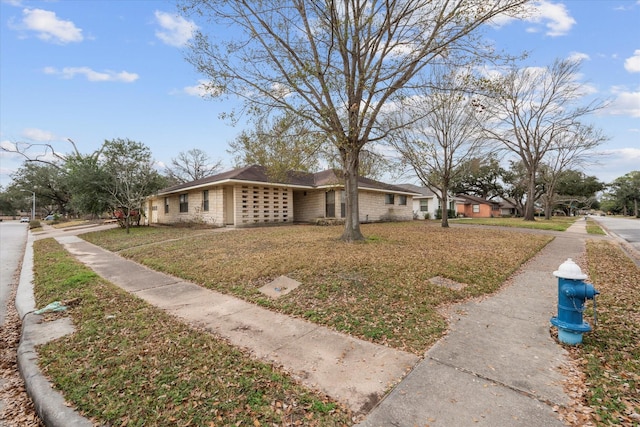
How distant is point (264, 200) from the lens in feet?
57.7

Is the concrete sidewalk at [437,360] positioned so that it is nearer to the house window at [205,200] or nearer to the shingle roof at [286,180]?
the shingle roof at [286,180]

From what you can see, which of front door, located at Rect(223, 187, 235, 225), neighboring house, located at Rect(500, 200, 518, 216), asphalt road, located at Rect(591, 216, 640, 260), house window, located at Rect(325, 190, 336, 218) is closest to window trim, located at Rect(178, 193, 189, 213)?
front door, located at Rect(223, 187, 235, 225)

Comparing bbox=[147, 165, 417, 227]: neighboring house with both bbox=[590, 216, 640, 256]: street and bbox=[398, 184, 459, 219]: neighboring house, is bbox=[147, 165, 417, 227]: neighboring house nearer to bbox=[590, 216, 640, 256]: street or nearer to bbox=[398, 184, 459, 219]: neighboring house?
bbox=[398, 184, 459, 219]: neighboring house

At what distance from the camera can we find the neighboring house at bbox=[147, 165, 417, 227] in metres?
16.5

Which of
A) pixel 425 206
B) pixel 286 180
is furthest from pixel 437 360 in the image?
pixel 425 206

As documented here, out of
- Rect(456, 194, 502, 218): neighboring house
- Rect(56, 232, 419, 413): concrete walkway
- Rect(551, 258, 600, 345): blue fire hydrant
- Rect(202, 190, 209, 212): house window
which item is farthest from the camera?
Rect(456, 194, 502, 218): neighboring house

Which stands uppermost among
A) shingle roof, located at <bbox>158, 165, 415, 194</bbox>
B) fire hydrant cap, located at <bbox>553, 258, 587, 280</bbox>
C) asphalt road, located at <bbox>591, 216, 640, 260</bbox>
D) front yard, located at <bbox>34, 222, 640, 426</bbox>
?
shingle roof, located at <bbox>158, 165, 415, 194</bbox>

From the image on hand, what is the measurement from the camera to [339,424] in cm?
206

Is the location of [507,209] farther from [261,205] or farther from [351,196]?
[351,196]

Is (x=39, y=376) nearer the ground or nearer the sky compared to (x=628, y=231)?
nearer the sky

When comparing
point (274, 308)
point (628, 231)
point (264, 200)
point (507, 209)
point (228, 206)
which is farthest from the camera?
point (507, 209)

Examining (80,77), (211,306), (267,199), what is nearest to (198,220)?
(267,199)

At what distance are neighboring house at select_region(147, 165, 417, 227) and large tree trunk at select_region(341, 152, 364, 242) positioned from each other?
14.6ft

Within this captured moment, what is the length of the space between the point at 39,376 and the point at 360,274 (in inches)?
177
